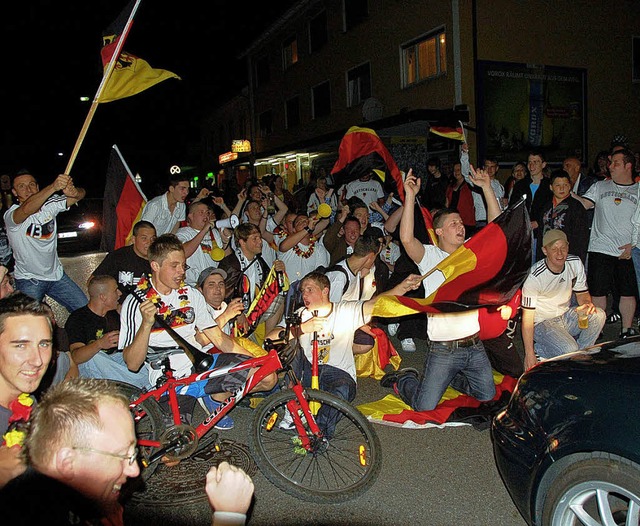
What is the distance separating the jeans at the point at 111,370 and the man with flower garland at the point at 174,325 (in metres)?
0.46

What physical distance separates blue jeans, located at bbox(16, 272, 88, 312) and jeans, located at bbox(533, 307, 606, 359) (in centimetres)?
511

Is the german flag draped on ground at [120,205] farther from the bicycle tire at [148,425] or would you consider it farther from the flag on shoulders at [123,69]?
the bicycle tire at [148,425]

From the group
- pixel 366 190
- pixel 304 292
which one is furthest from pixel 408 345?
pixel 366 190

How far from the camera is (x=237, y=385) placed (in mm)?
4652

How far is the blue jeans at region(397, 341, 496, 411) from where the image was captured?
512 centimetres

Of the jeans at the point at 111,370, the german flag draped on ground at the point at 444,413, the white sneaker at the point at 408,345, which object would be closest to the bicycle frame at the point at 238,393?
the jeans at the point at 111,370

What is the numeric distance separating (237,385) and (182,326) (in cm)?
70

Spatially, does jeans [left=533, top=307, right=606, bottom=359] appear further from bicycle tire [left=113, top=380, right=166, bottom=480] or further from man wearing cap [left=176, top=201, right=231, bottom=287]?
man wearing cap [left=176, top=201, right=231, bottom=287]

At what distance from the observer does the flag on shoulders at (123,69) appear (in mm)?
5730

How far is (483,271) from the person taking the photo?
16.0ft

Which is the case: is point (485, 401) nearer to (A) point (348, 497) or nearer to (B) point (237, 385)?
(A) point (348, 497)

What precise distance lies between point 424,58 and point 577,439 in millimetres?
17869

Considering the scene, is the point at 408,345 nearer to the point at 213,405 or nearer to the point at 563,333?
the point at 563,333

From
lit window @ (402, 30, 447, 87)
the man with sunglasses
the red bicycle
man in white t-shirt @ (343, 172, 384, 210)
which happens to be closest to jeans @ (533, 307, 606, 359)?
the red bicycle
